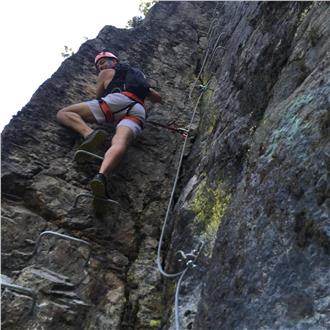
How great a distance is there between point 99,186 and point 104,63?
9.14ft

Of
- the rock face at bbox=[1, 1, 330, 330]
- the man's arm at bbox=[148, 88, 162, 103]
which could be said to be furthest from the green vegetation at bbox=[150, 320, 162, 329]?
the man's arm at bbox=[148, 88, 162, 103]

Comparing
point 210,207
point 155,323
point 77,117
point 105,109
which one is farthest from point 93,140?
point 155,323

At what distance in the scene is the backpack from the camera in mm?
6305

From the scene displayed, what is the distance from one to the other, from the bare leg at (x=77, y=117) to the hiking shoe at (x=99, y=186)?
102cm

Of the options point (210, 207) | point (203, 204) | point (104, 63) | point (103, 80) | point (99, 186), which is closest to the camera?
point (210, 207)

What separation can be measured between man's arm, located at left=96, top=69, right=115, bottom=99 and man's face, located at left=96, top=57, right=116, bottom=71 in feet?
0.46

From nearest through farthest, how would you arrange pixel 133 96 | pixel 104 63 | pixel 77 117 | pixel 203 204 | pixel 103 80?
1. pixel 203 204
2. pixel 77 117
3. pixel 133 96
4. pixel 103 80
5. pixel 104 63

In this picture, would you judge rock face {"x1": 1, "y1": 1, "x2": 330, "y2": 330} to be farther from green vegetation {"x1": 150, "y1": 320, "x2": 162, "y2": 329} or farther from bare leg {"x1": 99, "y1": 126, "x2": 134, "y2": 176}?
bare leg {"x1": 99, "y1": 126, "x2": 134, "y2": 176}

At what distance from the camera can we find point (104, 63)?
6930 mm

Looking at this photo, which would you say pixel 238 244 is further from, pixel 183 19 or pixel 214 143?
pixel 183 19

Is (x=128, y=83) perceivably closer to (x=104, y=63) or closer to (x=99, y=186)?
(x=104, y=63)

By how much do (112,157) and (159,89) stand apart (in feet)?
9.37

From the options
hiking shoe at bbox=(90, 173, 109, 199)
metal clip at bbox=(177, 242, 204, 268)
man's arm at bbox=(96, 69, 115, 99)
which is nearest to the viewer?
metal clip at bbox=(177, 242, 204, 268)

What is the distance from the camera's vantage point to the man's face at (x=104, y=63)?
22.6 feet
